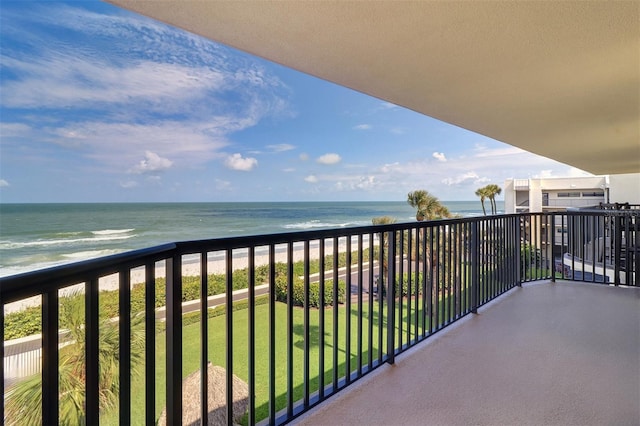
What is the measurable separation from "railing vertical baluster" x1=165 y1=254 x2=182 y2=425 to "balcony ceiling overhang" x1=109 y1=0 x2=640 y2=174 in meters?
1.13

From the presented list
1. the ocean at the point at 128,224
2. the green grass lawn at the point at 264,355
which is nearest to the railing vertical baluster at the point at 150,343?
the green grass lawn at the point at 264,355

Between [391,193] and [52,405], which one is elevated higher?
[391,193]

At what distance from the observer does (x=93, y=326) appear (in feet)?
2.94

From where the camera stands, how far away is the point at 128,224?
75.4 feet

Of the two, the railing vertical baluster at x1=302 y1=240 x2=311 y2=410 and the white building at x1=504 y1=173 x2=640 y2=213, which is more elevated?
the white building at x1=504 y1=173 x2=640 y2=213

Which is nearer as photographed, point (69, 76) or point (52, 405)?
point (52, 405)

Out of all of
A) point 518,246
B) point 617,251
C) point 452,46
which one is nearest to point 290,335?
point 452,46

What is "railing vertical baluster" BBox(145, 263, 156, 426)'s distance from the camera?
1059 millimetres

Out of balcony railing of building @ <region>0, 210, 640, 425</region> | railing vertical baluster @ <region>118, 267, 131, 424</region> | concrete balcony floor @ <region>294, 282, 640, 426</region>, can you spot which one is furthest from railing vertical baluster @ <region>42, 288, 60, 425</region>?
concrete balcony floor @ <region>294, 282, 640, 426</region>

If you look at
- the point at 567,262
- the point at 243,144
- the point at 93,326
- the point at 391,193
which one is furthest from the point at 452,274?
the point at 391,193

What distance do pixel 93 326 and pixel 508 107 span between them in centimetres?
329

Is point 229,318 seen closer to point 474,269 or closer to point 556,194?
point 474,269

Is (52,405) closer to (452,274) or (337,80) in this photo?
(337,80)

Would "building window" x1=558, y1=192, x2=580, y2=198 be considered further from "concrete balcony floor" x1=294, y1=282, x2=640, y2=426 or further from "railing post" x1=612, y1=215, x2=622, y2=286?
"concrete balcony floor" x1=294, y1=282, x2=640, y2=426
